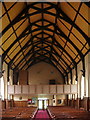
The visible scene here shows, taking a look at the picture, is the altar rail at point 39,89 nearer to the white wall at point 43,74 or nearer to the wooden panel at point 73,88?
the wooden panel at point 73,88

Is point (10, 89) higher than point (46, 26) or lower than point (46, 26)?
lower

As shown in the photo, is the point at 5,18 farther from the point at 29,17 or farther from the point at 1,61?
the point at 1,61

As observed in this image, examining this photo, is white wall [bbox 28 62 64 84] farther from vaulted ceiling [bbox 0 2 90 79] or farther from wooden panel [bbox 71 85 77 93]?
wooden panel [bbox 71 85 77 93]

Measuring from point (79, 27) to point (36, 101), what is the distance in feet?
86.5

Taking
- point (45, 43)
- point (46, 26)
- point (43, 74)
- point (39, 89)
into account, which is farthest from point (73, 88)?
point (43, 74)

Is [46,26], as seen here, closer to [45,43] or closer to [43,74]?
[45,43]

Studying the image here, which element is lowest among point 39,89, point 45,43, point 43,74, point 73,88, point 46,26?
point 39,89

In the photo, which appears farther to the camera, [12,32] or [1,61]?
[1,61]

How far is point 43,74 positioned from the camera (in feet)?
158

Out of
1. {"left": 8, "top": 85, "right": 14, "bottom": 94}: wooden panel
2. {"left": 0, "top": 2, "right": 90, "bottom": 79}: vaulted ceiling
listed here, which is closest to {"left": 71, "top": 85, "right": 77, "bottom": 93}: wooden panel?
{"left": 0, "top": 2, "right": 90, "bottom": 79}: vaulted ceiling

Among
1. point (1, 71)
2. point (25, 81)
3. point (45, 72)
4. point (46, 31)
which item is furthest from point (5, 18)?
point (45, 72)

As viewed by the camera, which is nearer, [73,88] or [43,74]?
[73,88]

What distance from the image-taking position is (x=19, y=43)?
30.2 m

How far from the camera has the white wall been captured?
157ft
